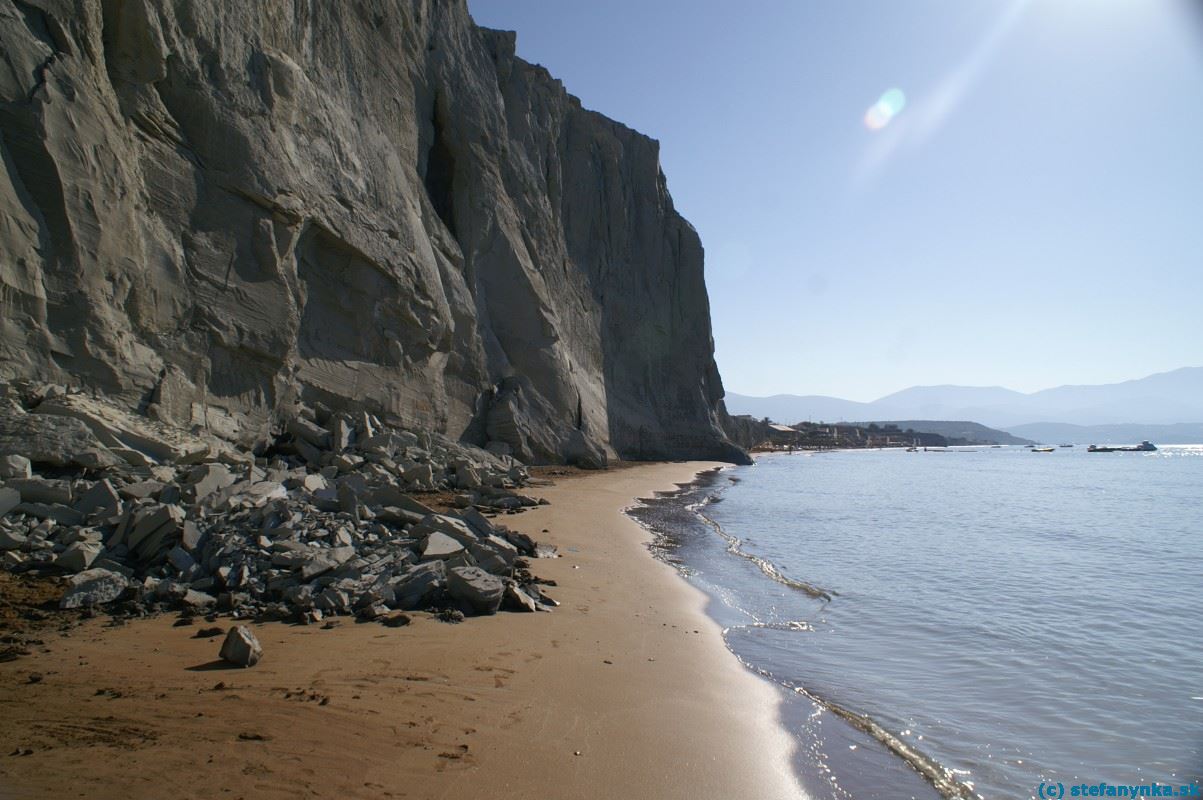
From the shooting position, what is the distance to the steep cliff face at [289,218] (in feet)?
31.0

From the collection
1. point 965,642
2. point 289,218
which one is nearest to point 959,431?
point 289,218

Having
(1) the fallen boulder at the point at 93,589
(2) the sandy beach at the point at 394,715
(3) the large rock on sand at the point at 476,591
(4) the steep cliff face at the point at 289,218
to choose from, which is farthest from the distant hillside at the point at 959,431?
(1) the fallen boulder at the point at 93,589

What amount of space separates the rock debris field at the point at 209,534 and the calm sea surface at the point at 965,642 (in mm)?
2856

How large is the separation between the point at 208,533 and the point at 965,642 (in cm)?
744

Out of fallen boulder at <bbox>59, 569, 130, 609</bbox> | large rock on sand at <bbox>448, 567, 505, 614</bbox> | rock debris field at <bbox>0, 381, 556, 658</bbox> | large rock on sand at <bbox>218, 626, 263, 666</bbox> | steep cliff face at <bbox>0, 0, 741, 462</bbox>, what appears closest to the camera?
large rock on sand at <bbox>218, 626, 263, 666</bbox>

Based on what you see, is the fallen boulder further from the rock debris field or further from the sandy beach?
the sandy beach

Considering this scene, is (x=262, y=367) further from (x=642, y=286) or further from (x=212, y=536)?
(x=642, y=286)

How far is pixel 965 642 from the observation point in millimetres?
6848

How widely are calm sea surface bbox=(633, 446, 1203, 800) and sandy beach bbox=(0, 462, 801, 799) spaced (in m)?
0.64

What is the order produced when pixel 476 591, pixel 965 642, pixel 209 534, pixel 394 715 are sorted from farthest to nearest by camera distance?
pixel 965 642 < pixel 209 534 < pixel 476 591 < pixel 394 715

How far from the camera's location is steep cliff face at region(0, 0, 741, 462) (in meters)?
9.45

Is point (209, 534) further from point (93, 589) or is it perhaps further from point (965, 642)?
point (965, 642)

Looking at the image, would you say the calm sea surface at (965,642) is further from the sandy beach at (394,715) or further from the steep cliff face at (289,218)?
the steep cliff face at (289,218)

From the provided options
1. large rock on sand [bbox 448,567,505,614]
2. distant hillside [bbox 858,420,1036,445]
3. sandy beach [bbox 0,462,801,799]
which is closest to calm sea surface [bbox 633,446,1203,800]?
sandy beach [bbox 0,462,801,799]
